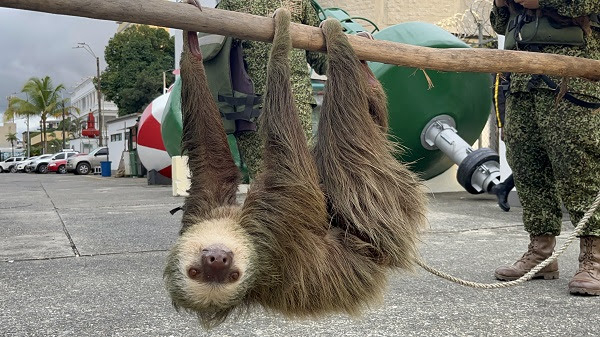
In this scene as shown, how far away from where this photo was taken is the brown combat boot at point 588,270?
132 inches

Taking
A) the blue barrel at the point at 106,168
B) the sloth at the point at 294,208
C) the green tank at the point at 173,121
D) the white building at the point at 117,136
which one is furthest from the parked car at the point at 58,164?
the sloth at the point at 294,208

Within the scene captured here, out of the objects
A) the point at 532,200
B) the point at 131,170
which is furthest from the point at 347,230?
the point at 131,170

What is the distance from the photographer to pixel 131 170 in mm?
21281

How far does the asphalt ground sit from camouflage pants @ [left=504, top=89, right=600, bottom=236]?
0.46 metres

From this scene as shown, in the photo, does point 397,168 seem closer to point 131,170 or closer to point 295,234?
point 295,234

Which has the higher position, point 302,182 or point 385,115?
point 385,115

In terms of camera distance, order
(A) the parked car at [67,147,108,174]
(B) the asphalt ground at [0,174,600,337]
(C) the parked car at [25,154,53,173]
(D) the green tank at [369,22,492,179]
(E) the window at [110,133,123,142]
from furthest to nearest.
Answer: (C) the parked car at [25,154,53,173] < (A) the parked car at [67,147,108,174] < (E) the window at [110,133,123,142] < (D) the green tank at [369,22,492,179] < (B) the asphalt ground at [0,174,600,337]

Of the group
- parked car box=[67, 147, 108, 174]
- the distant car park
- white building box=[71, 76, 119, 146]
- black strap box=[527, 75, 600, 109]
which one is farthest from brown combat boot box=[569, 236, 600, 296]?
white building box=[71, 76, 119, 146]

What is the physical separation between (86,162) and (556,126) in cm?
3122

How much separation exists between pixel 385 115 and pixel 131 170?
19.9 m

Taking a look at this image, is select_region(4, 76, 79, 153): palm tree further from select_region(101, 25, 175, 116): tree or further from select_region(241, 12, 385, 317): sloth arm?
select_region(241, 12, 385, 317): sloth arm

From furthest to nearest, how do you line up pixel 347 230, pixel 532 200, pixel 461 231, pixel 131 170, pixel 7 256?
pixel 131 170
pixel 461 231
pixel 7 256
pixel 532 200
pixel 347 230

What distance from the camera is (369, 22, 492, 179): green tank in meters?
7.43

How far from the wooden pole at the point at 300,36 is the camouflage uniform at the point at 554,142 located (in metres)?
0.52
